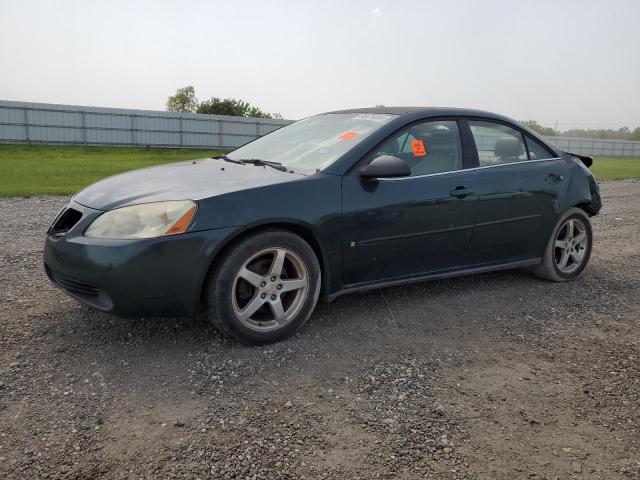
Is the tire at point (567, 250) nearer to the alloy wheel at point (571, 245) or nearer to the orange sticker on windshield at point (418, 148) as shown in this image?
the alloy wheel at point (571, 245)

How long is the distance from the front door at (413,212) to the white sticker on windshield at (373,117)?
0.70ft

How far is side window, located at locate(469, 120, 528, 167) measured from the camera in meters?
4.38

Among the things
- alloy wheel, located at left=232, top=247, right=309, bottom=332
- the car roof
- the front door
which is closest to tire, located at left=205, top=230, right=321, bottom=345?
alloy wheel, located at left=232, top=247, right=309, bottom=332

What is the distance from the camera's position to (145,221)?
10.2 feet

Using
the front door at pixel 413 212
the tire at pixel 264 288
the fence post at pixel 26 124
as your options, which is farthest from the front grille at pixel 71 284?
the fence post at pixel 26 124

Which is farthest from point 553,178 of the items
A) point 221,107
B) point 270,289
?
point 221,107

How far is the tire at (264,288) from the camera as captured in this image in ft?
10.5

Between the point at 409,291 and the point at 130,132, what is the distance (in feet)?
86.9

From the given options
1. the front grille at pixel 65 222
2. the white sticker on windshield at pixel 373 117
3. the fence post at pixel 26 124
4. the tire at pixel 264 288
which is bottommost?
the tire at pixel 264 288

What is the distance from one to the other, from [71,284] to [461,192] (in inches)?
109

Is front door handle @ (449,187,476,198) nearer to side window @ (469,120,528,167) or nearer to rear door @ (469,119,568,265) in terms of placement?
rear door @ (469,119,568,265)

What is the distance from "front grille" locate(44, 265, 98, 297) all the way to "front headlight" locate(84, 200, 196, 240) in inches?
11.4

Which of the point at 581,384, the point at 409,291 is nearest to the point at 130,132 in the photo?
the point at 409,291

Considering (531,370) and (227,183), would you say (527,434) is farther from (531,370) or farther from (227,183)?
(227,183)
